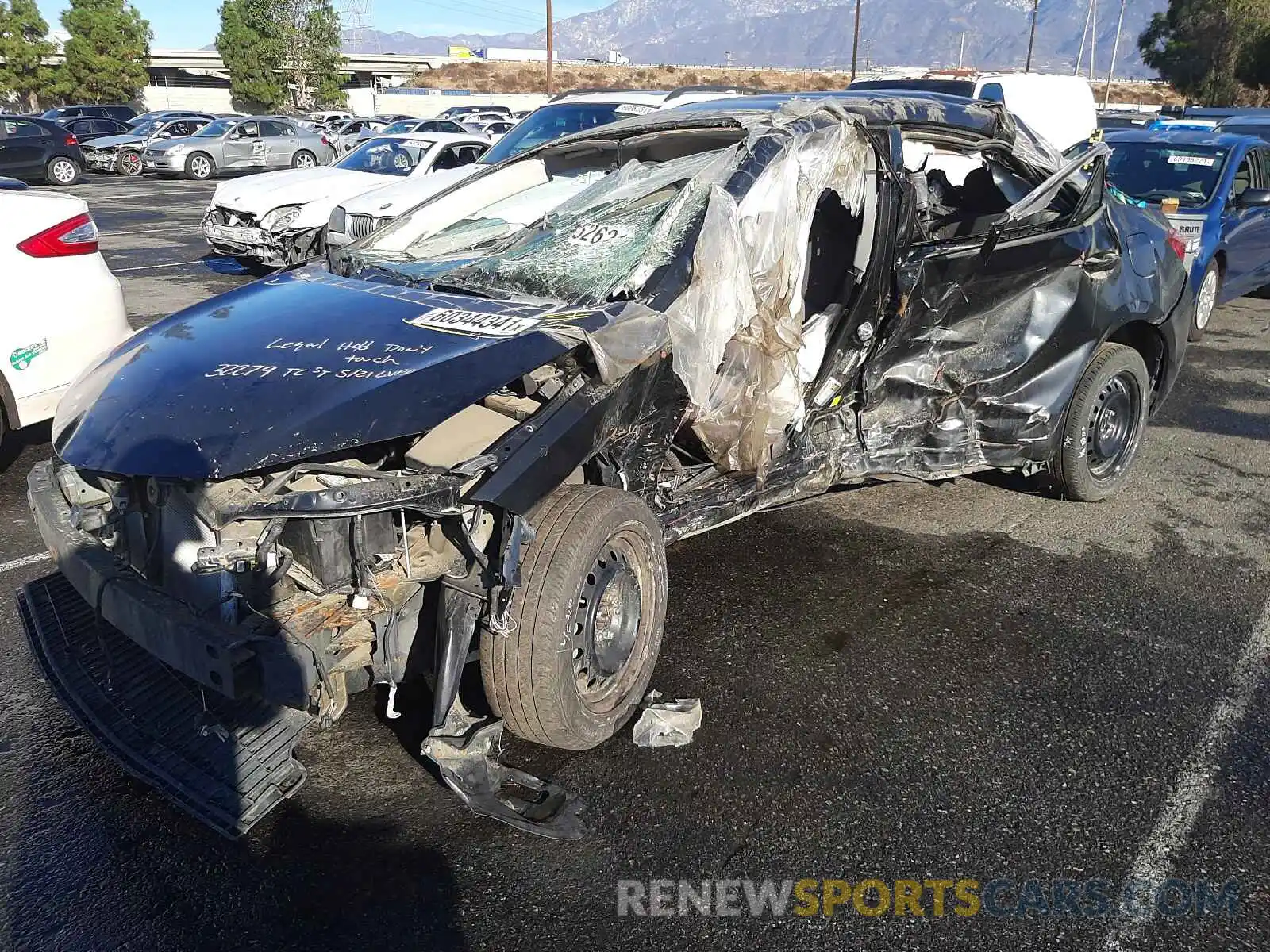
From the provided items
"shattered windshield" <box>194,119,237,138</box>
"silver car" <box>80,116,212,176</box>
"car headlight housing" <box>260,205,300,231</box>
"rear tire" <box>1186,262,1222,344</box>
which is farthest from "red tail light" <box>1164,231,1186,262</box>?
"silver car" <box>80,116,212,176</box>

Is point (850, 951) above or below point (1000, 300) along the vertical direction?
below

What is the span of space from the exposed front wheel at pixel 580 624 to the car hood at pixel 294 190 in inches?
331

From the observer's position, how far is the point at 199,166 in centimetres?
2519

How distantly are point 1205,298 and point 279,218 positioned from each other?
29.1 feet

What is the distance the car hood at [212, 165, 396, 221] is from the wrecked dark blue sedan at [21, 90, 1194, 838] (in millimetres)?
6734

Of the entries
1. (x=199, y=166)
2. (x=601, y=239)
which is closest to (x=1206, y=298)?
(x=601, y=239)

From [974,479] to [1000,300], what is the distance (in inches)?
55.3

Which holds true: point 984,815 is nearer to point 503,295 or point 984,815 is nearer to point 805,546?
point 805,546

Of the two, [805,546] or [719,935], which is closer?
[719,935]

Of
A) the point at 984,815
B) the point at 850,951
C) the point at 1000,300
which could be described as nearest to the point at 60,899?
the point at 850,951

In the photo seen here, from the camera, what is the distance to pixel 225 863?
2604 millimetres

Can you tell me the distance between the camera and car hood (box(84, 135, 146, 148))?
26184mm

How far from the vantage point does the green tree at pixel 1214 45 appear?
3916 cm

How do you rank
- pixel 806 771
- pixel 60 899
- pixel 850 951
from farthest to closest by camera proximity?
pixel 806 771 → pixel 60 899 → pixel 850 951
